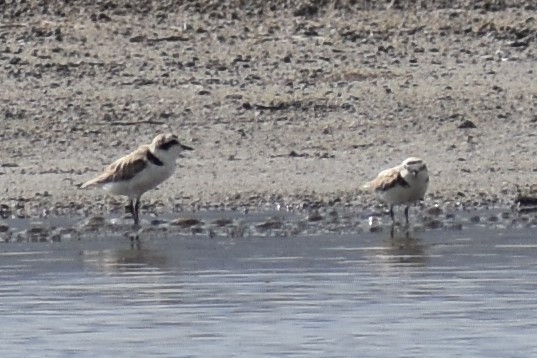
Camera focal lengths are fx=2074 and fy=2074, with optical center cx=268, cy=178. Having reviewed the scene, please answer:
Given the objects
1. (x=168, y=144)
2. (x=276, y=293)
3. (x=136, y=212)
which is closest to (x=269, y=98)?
(x=168, y=144)

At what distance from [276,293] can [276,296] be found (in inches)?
3.7

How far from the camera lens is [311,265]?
11.7m

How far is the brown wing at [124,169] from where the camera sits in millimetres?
13688

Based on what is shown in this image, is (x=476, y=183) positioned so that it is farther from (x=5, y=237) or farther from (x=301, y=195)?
(x=5, y=237)

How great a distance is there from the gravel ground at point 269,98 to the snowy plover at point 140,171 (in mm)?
257

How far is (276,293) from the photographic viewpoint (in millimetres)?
10789

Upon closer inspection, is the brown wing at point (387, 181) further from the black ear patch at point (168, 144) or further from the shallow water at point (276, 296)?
the black ear patch at point (168, 144)

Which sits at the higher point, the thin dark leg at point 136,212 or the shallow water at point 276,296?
the thin dark leg at point 136,212

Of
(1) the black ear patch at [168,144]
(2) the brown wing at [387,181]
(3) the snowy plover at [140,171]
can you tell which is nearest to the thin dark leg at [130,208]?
(3) the snowy plover at [140,171]

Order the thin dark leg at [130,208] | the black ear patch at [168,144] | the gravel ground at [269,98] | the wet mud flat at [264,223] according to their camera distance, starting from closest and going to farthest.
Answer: the wet mud flat at [264,223] → the thin dark leg at [130,208] → the black ear patch at [168,144] → the gravel ground at [269,98]

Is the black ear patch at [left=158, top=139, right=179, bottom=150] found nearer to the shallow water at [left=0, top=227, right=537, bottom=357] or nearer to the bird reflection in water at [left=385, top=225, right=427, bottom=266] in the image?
the shallow water at [left=0, top=227, right=537, bottom=357]

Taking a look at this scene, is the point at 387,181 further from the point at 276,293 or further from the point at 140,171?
the point at 276,293

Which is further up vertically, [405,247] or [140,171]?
[140,171]

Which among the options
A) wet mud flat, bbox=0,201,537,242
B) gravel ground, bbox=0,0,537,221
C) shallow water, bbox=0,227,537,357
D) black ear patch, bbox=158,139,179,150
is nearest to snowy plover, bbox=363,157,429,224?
wet mud flat, bbox=0,201,537,242
